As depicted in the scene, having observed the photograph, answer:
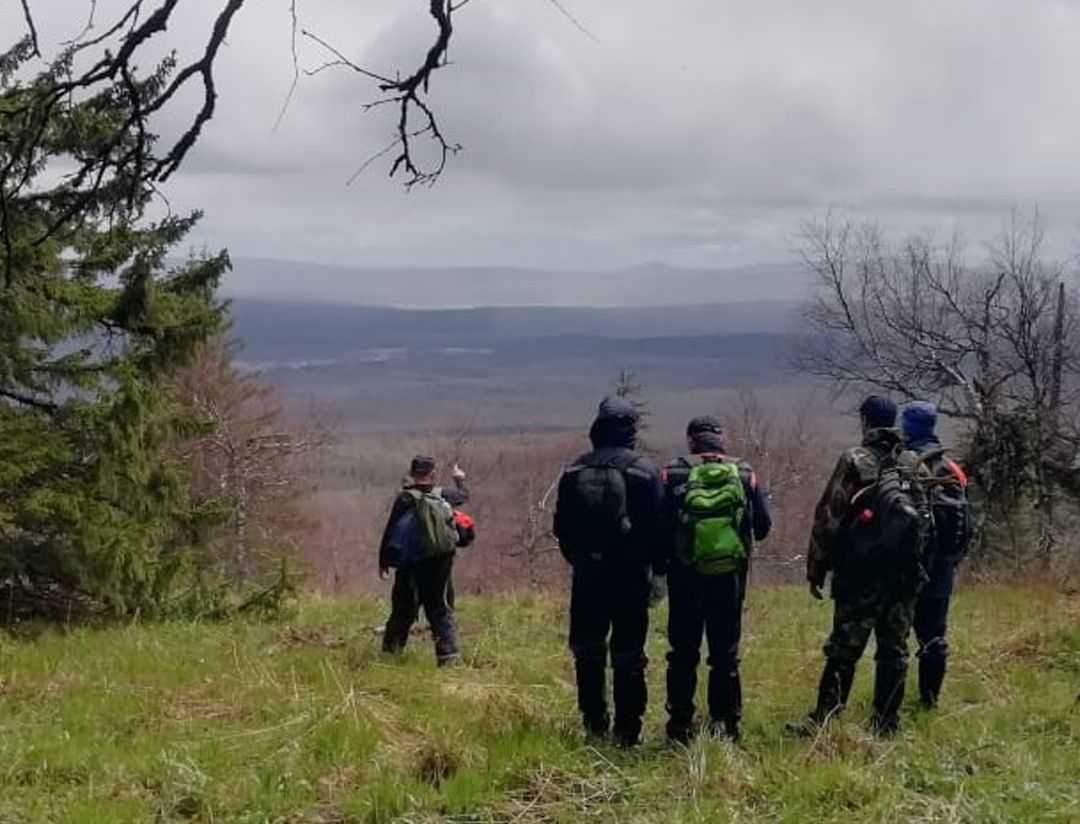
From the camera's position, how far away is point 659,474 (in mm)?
6340

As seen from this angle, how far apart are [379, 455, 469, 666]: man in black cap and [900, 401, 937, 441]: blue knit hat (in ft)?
11.1

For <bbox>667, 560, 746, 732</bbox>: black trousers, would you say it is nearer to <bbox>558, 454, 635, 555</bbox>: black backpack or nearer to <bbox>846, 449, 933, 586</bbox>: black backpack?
<bbox>558, 454, 635, 555</bbox>: black backpack

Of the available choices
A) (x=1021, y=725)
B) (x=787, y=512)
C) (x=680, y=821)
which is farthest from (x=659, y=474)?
(x=787, y=512)

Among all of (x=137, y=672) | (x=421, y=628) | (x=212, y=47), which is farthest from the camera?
(x=421, y=628)

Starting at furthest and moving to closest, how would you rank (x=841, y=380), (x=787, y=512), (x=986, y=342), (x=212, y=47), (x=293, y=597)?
(x=787, y=512) → (x=841, y=380) → (x=986, y=342) → (x=293, y=597) → (x=212, y=47)

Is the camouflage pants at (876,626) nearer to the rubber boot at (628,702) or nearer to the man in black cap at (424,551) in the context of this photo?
the rubber boot at (628,702)

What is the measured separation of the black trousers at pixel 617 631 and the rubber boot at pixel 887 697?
1303mm

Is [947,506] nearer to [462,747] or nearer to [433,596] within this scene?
[462,747]

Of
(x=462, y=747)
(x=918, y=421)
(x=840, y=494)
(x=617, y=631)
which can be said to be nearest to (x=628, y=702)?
(x=617, y=631)

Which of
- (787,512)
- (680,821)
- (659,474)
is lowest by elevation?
(787,512)

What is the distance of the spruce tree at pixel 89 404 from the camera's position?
32.5ft

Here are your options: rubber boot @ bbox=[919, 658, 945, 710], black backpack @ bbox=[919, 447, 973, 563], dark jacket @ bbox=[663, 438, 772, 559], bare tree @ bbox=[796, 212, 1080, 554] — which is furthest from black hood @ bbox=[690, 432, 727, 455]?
bare tree @ bbox=[796, 212, 1080, 554]

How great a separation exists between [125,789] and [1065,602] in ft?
29.3

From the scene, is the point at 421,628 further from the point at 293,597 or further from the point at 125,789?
the point at 125,789
